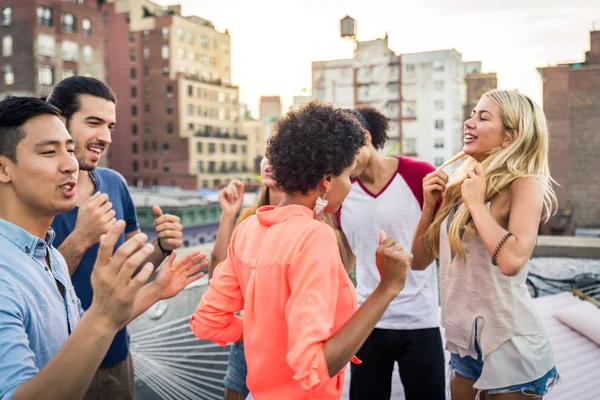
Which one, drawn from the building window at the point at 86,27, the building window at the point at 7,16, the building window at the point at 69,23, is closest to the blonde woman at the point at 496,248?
the building window at the point at 69,23

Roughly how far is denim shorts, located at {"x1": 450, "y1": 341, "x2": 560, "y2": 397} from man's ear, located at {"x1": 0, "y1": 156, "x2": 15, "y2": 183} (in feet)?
5.86

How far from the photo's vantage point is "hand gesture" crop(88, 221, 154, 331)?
3.70 feet

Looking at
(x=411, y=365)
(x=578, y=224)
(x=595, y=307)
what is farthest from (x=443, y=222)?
(x=578, y=224)

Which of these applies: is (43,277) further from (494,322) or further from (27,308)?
(494,322)

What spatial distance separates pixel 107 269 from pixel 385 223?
182 cm

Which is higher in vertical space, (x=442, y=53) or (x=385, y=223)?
(x=442, y=53)

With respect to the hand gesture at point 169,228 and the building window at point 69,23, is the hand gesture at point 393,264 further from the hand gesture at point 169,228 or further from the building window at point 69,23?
the building window at point 69,23

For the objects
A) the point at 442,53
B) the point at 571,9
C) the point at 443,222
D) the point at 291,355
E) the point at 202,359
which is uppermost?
the point at 442,53

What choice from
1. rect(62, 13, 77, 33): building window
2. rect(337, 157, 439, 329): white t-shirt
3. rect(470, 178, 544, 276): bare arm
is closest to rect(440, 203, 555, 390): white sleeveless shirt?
rect(470, 178, 544, 276): bare arm

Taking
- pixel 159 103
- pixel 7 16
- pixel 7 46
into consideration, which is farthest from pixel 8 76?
pixel 159 103

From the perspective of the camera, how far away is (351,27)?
3281cm

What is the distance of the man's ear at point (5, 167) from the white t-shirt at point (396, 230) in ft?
5.73

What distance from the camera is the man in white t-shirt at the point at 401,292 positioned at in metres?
2.55

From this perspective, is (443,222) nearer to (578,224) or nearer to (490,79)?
(578,224)
